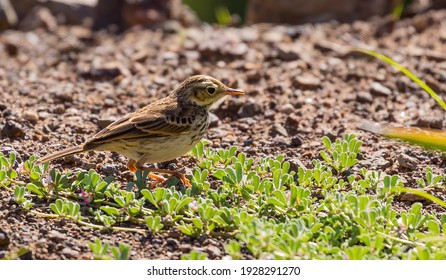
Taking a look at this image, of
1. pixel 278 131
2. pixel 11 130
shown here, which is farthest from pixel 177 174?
pixel 11 130

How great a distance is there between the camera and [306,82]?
9023 millimetres

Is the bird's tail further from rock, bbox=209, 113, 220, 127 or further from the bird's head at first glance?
rock, bbox=209, 113, 220, 127

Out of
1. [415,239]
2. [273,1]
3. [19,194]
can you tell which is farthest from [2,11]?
[415,239]

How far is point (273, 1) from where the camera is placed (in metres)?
12.0

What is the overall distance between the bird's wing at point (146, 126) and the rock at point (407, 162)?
1.88m

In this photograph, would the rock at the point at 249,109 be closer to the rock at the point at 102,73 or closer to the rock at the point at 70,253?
the rock at the point at 102,73

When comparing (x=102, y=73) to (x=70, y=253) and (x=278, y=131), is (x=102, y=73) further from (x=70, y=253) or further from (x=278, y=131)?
(x=70, y=253)

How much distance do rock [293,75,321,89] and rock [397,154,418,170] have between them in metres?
2.19

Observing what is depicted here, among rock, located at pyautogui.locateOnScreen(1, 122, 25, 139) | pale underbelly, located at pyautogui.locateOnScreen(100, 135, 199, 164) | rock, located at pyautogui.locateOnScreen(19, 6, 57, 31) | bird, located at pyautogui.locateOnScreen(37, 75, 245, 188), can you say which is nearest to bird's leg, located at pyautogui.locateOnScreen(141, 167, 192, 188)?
bird, located at pyautogui.locateOnScreen(37, 75, 245, 188)

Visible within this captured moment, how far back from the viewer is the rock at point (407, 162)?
273 inches

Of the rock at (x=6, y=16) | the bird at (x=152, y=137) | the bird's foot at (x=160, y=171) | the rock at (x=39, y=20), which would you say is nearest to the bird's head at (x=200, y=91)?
the bird at (x=152, y=137)

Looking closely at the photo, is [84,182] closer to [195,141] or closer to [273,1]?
[195,141]

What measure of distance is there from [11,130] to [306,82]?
11.1 feet

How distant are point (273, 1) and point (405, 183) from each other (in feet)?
19.3
